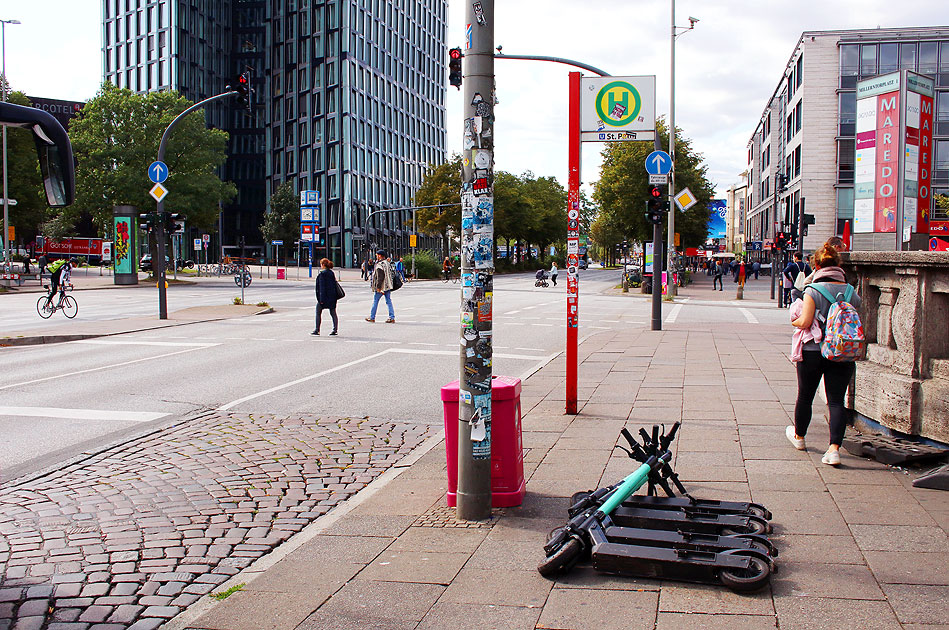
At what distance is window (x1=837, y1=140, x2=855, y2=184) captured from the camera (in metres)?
62.2

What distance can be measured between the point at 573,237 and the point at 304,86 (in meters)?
82.2

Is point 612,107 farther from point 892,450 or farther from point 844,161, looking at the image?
point 844,161

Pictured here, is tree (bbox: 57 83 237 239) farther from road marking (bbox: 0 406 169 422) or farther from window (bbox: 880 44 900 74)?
window (bbox: 880 44 900 74)

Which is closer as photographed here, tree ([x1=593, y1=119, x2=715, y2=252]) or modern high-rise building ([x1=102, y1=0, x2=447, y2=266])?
tree ([x1=593, y1=119, x2=715, y2=252])

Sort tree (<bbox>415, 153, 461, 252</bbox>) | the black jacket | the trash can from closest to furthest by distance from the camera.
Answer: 1. the trash can
2. the black jacket
3. tree (<bbox>415, 153, 461, 252</bbox>)

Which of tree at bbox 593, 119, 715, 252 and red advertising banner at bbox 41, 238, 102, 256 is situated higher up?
tree at bbox 593, 119, 715, 252

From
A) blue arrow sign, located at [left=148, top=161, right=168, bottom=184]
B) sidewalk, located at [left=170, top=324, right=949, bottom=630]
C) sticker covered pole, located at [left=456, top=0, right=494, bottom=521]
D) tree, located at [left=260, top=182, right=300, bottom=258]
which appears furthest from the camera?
tree, located at [left=260, top=182, right=300, bottom=258]

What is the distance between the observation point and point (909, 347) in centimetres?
624

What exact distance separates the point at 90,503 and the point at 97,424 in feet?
9.75

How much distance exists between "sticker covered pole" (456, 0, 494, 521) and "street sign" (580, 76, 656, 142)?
388cm

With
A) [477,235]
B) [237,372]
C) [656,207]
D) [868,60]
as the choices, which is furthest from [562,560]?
[868,60]

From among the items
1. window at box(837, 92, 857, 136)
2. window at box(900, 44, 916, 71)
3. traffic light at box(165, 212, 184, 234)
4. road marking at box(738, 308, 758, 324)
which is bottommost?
road marking at box(738, 308, 758, 324)

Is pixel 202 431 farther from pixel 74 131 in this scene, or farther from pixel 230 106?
pixel 230 106

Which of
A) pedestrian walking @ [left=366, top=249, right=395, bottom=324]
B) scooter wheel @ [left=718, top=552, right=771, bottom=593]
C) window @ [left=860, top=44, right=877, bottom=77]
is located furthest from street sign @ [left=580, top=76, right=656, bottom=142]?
window @ [left=860, top=44, right=877, bottom=77]
